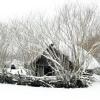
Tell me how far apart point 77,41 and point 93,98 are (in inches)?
324

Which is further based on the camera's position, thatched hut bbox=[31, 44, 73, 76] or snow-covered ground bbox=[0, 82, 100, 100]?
thatched hut bbox=[31, 44, 73, 76]

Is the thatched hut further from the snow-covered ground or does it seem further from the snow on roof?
the snow-covered ground

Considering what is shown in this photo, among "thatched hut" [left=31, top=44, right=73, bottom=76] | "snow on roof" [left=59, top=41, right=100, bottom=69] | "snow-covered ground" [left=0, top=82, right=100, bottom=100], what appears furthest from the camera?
"thatched hut" [left=31, top=44, right=73, bottom=76]

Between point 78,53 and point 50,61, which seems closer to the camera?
point 78,53

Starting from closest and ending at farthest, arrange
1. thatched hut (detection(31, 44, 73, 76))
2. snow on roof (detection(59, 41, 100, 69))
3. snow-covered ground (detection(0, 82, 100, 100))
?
snow-covered ground (detection(0, 82, 100, 100)) < snow on roof (detection(59, 41, 100, 69)) < thatched hut (detection(31, 44, 73, 76))

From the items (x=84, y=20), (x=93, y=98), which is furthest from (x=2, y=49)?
(x=93, y=98)

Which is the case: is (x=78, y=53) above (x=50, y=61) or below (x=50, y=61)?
above

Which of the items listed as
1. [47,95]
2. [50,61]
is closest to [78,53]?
[50,61]

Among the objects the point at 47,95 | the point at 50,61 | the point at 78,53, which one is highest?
the point at 78,53

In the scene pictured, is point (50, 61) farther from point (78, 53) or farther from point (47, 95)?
point (47, 95)

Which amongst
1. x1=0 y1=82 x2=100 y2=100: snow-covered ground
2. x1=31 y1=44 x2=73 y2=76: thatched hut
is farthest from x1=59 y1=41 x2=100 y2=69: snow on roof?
x1=0 y1=82 x2=100 y2=100: snow-covered ground

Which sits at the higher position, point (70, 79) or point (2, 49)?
point (2, 49)

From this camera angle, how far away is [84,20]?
2102 centimetres

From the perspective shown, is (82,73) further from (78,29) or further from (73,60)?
(78,29)
